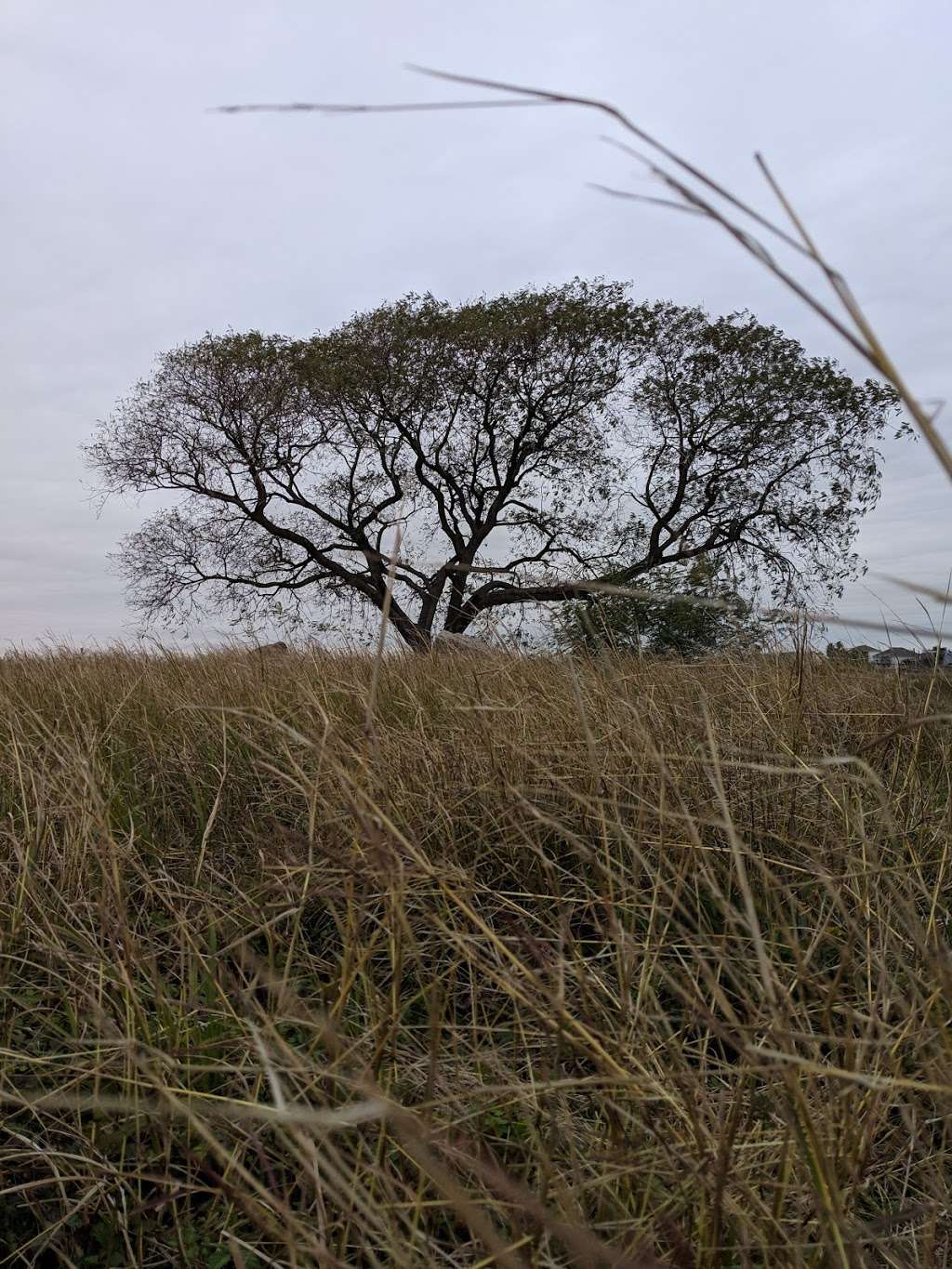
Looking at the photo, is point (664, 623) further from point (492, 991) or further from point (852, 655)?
point (492, 991)

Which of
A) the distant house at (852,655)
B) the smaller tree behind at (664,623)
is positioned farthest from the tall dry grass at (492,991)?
the distant house at (852,655)

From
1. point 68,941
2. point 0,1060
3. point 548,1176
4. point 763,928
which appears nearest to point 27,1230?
point 0,1060

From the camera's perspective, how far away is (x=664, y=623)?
20.3 feet

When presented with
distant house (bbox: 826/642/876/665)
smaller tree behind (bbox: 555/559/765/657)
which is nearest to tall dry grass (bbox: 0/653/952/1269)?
smaller tree behind (bbox: 555/559/765/657)

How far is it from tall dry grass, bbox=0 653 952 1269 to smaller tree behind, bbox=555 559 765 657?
9.8 inches

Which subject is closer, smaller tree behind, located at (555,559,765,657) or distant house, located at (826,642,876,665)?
smaller tree behind, located at (555,559,765,657)

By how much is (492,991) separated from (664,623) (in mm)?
4732

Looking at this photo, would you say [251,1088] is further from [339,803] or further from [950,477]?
[950,477]

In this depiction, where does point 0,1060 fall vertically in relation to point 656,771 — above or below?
below

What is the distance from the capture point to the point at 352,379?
1722 centimetres

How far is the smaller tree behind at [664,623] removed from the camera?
3031 millimetres

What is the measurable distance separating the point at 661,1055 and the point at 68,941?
1.30 m

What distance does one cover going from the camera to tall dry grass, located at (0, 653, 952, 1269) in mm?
1086

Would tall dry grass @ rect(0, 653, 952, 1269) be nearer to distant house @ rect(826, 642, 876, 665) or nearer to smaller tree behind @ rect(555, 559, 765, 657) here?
smaller tree behind @ rect(555, 559, 765, 657)
